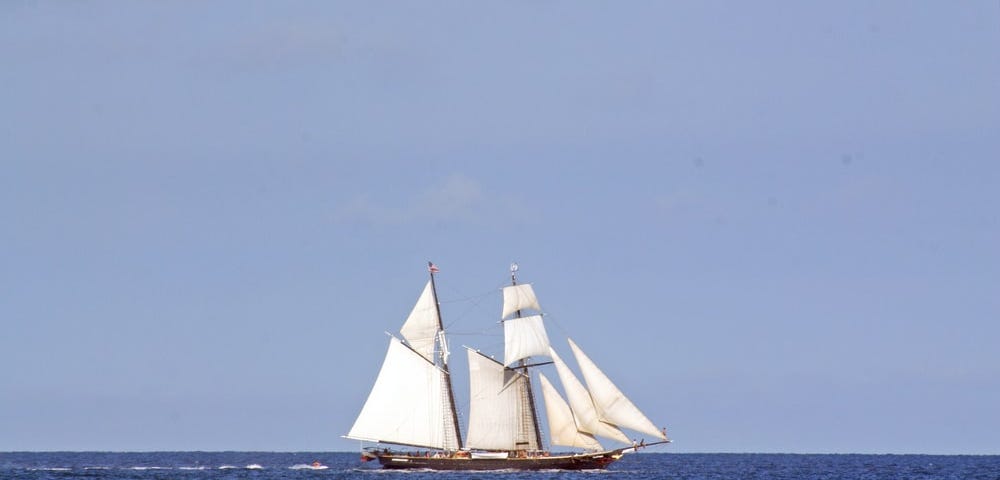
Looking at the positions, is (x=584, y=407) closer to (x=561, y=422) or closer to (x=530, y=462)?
(x=561, y=422)

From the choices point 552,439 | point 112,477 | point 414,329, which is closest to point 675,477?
point 552,439

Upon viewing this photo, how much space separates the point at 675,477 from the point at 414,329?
2342 centimetres

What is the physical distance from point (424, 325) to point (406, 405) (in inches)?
232

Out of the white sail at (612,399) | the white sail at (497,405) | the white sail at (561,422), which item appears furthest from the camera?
the white sail at (497,405)

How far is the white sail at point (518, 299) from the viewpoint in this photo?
12094cm

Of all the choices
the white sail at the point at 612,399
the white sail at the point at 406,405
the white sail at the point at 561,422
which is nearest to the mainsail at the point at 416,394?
the white sail at the point at 406,405

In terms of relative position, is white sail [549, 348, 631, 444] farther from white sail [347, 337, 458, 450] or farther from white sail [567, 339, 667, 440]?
white sail [347, 337, 458, 450]

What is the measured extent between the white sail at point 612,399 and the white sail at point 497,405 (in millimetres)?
8077

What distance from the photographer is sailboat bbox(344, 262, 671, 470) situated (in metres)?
120

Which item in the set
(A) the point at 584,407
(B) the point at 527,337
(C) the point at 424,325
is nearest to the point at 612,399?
(A) the point at 584,407

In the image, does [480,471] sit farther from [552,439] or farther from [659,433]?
[659,433]

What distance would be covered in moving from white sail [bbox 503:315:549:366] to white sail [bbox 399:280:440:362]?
19.8ft

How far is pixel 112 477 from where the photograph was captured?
402ft

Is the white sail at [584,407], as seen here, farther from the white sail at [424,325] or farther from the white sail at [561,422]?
the white sail at [424,325]
